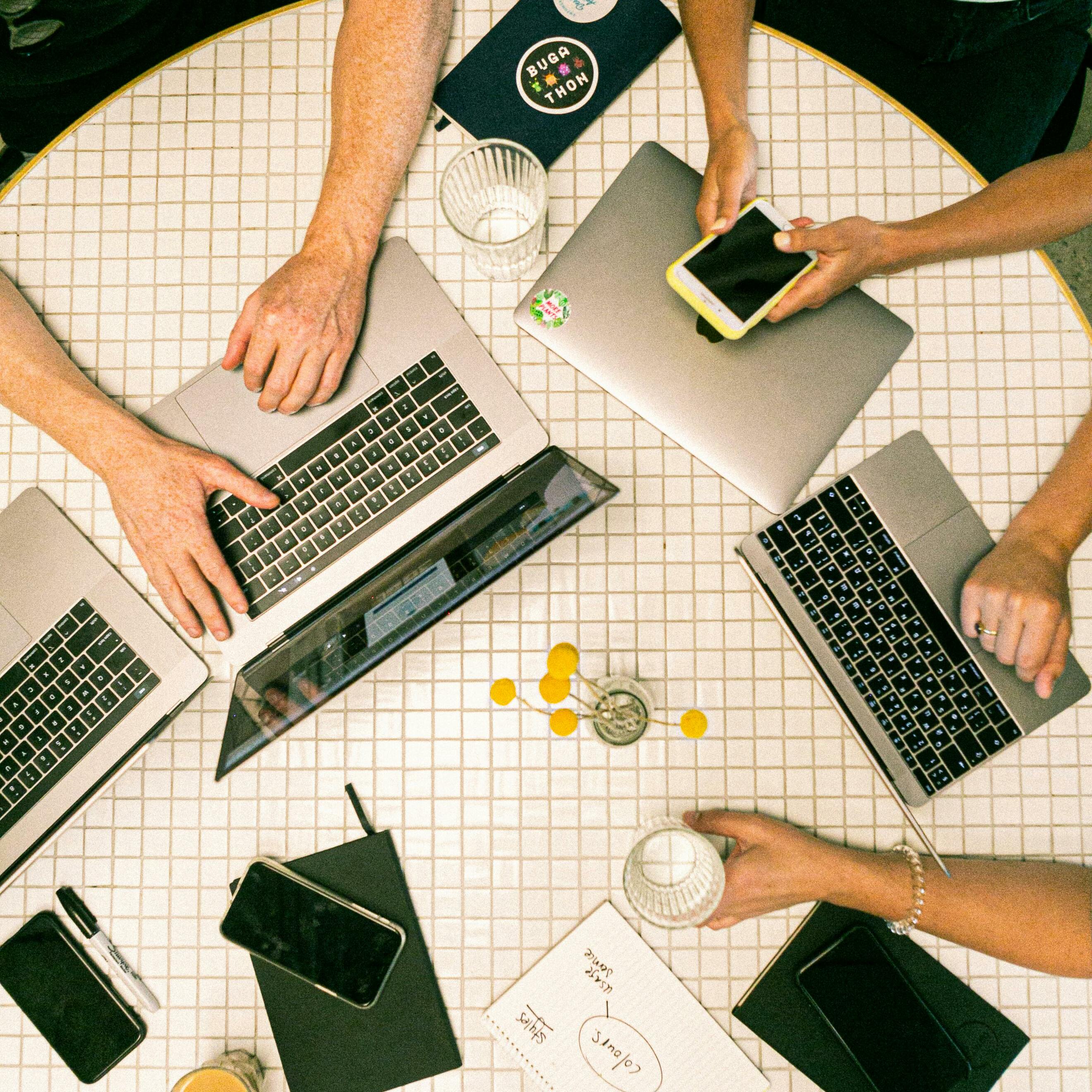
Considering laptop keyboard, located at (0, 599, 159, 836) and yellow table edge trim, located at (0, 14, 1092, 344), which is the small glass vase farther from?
yellow table edge trim, located at (0, 14, 1092, 344)

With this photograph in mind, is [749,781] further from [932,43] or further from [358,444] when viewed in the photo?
[932,43]

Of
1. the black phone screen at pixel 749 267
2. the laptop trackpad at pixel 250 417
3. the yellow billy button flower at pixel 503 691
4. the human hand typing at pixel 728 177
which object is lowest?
the yellow billy button flower at pixel 503 691

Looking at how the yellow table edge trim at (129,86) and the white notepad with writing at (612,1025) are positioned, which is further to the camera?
the yellow table edge trim at (129,86)

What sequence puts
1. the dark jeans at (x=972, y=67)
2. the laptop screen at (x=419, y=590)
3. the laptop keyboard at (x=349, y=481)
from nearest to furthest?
the laptop screen at (x=419, y=590)
the laptop keyboard at (x=349, y=481)
the dark jeans at (x=972, y=67)

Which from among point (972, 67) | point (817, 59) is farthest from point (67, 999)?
point (972, 67)

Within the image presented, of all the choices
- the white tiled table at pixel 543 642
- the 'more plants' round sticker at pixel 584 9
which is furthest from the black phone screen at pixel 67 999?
the 'more plants' round sticker at pixel 584 9

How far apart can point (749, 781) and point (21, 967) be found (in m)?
0.92

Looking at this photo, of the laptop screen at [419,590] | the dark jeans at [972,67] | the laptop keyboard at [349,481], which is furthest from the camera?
the dark jeans at [972,67]

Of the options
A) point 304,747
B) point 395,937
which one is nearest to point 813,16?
point 304,747

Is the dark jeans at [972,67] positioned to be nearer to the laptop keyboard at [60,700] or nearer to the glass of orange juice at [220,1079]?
the laptop keyboard at [60,700]

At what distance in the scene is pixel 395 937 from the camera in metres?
0.98

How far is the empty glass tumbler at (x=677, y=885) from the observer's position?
0.92m

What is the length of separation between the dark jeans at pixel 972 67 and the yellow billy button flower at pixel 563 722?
3.44 ft

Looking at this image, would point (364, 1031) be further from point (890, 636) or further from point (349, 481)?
point (890, 636)
